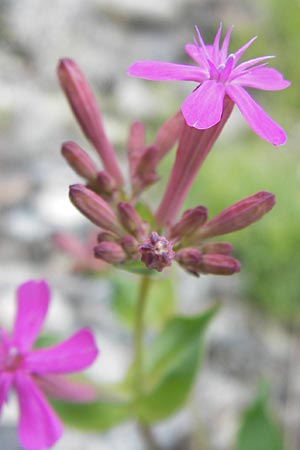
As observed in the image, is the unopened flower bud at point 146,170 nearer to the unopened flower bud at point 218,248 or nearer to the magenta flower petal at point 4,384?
the unopened flower bud at point 218,248

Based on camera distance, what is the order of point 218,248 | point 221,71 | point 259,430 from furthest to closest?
point 259,430 → point 218,248 → point 221,71

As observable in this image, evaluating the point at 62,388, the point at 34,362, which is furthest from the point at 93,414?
the point at 34,362

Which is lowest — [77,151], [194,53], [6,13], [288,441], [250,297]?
[288,441]

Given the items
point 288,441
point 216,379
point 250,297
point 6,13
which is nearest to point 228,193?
point 250,297

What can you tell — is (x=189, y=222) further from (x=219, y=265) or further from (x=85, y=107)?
(x=85, y=107)

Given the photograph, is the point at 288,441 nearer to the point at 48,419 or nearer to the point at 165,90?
the point at 48,419

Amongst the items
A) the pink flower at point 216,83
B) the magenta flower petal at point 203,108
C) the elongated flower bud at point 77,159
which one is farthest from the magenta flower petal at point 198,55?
the elongated flower bud at point 77,159
